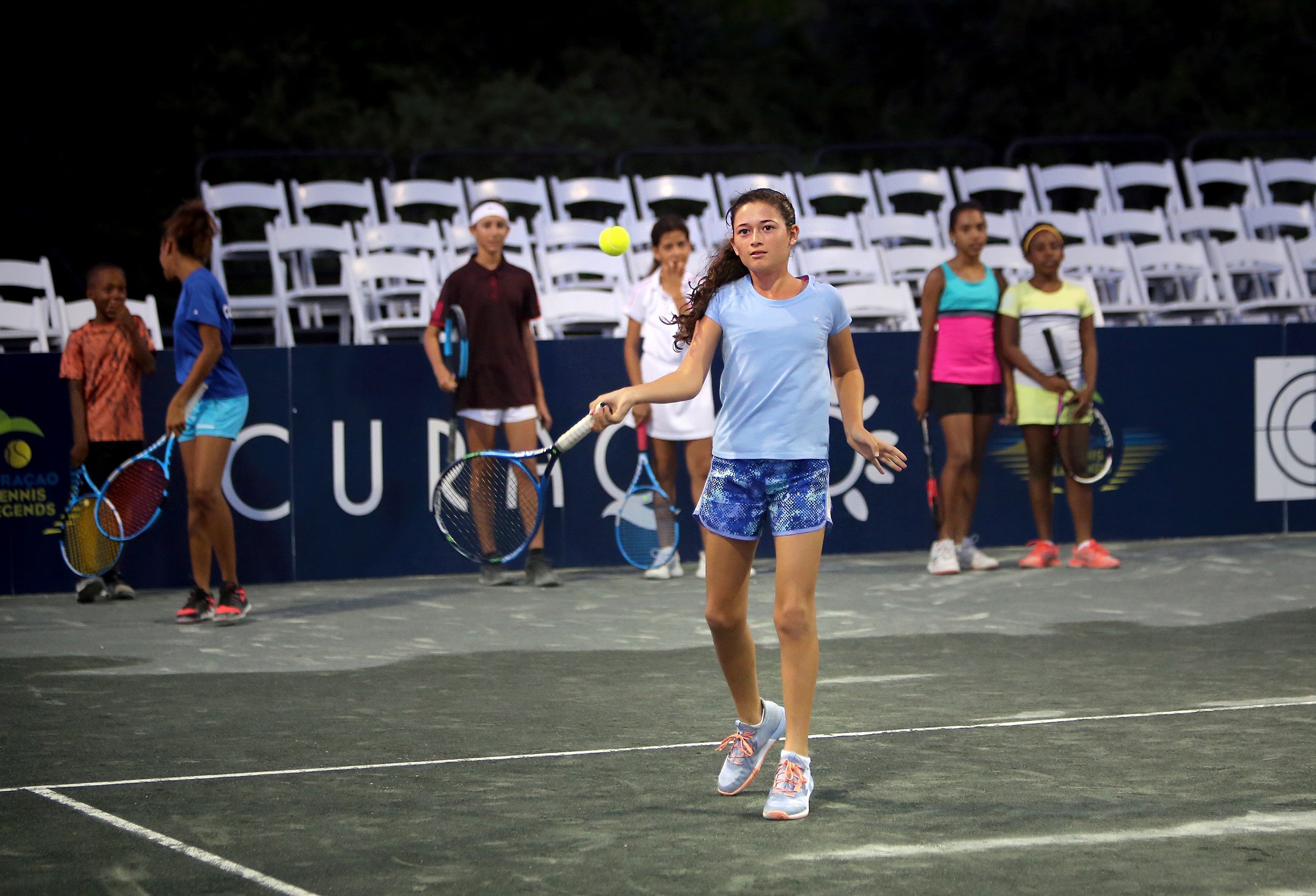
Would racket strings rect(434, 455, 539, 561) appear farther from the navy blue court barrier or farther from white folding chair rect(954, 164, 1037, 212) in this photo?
white folding chair rect(954, 164, 1037, 212)

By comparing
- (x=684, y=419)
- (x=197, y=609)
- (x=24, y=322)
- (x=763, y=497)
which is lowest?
(x=197, y=609)

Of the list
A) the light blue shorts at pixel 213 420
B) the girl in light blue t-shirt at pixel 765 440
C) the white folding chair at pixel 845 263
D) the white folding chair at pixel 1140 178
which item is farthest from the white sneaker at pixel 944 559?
the white folding chair at pixel 1140 178

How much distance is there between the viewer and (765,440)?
495 centimetres

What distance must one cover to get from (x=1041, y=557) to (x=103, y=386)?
221 inches

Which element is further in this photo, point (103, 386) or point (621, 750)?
point (103, 386)

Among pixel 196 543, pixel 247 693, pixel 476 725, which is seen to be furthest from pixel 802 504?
pixel 196 543

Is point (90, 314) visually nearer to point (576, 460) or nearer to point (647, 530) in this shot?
point (576, 460)

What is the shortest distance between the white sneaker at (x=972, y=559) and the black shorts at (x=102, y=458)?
16.2 feet

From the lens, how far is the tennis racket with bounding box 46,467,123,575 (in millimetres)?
9328

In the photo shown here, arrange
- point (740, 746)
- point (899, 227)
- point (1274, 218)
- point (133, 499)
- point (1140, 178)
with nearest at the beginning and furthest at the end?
1. point (740, 746)
2. point (133, 499)
3. point (899, 227)
4. point (1274, 218)
5. point (1140, 178)

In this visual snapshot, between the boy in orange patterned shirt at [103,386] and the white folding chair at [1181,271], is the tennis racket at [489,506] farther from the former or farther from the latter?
the white folding chair at [1181,271]

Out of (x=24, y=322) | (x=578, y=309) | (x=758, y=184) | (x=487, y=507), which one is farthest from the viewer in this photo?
(x=758, y=184)

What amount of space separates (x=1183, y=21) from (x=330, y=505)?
53.8ft

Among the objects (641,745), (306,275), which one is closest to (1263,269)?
(306,275)
